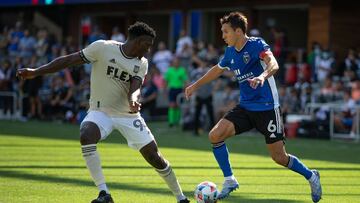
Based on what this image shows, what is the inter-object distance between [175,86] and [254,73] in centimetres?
1550

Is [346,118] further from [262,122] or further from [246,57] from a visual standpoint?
[246,57]

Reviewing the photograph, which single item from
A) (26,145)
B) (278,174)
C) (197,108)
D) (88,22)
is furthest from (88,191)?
(88,22)

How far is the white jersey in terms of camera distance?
963cm

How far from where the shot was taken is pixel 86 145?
9.34 m

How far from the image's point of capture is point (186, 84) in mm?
25750

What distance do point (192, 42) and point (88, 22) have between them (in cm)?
884

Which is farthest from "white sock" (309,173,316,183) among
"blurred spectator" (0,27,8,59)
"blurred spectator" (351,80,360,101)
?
"blurred spectator" (0,27,8,59)

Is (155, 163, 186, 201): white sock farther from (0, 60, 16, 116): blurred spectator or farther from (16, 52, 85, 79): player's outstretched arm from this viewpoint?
(0, 60, 16, 116): blurred spectator

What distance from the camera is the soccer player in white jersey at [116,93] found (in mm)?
9438

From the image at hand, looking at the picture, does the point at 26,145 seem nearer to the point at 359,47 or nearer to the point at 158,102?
the point at 158,102

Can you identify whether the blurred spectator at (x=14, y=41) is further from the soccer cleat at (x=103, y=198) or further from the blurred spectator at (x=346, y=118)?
the soccer cleat at (x=103, y=198)

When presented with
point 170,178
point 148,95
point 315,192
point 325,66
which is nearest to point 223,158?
point 170,178

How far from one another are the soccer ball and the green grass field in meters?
0.71

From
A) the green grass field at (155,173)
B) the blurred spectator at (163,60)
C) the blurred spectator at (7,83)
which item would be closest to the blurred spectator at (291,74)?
the green grass field at (155,173)
